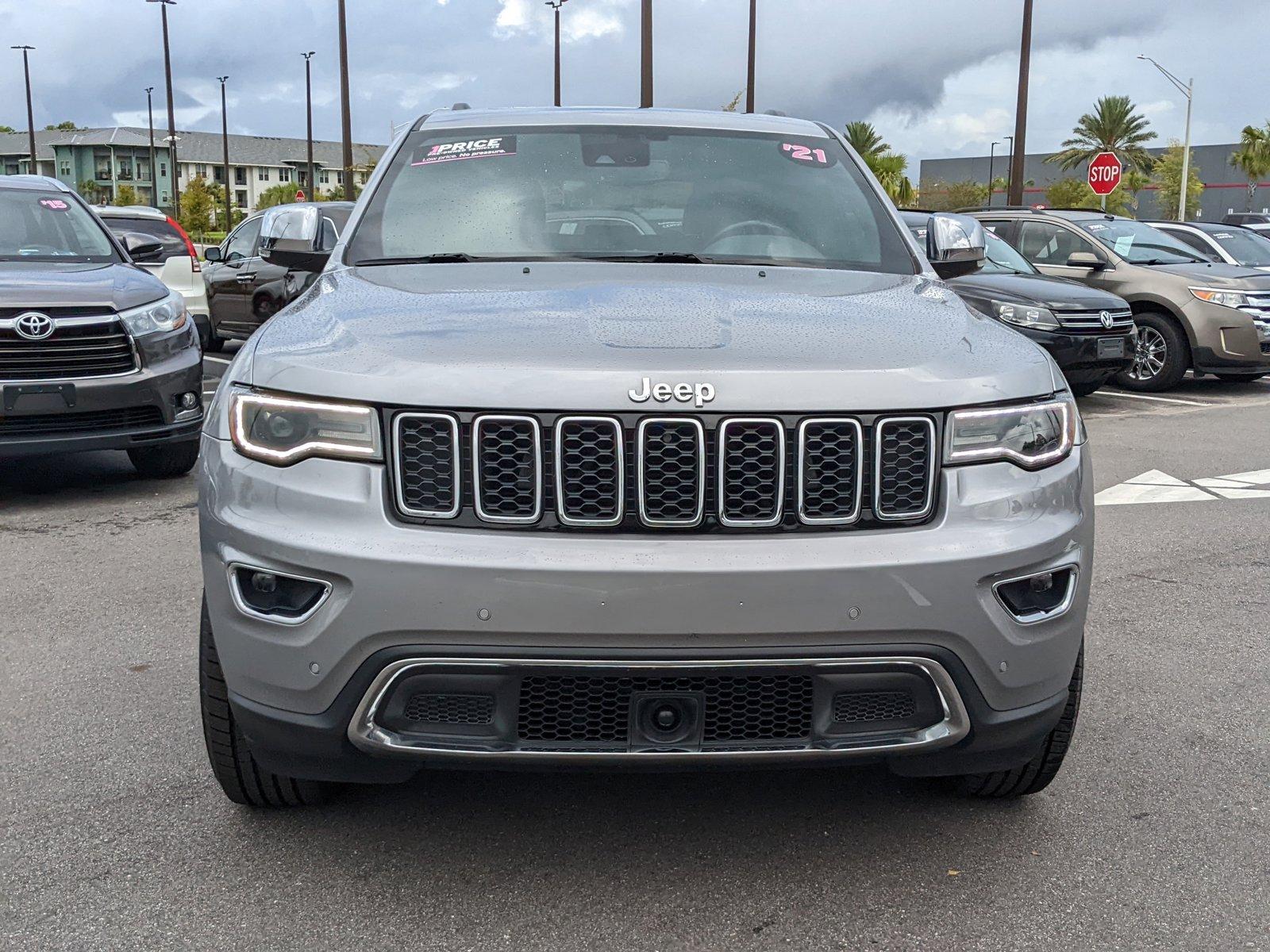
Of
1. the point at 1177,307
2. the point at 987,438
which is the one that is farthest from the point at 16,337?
the point at 1177,307

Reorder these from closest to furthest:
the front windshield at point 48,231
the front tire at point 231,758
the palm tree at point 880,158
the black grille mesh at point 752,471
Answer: the black grille mesh at point 752,471 → the front tire at point 231,758 → the front windshield at point 48,231 → the palm tree at point 880,158

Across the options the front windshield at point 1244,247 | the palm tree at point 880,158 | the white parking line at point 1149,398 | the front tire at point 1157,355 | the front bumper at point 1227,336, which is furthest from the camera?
the palm tree at point 880,158

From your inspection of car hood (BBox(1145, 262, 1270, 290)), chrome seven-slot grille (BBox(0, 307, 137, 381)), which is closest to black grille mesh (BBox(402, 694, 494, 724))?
chrome seven-slot grille (BBox(0, 307, 137, 381))

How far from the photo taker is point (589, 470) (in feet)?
8.21

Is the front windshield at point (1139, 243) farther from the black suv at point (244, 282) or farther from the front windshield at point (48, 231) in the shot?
the front windshield at point (48, 231)

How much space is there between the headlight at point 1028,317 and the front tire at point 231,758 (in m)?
8.77

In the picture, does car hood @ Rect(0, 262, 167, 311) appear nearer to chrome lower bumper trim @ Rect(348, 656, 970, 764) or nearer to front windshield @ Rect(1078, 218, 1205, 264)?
chrome lower bumper trim @ Rect(348, 656, 970, 764)

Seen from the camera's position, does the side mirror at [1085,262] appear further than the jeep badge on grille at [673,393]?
Yes

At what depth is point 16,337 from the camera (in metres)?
6.54

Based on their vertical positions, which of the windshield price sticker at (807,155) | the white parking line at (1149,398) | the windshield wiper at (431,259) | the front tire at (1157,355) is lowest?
the white parking line at (1149,398)

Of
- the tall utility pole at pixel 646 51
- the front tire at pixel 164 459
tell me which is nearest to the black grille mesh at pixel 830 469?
the front tire at pixel 164 459

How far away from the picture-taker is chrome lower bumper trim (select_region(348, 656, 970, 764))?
8.01ft

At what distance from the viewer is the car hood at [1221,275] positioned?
41.2 ft

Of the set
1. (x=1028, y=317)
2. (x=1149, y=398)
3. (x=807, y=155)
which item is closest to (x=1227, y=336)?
(x=1149, y=398)
